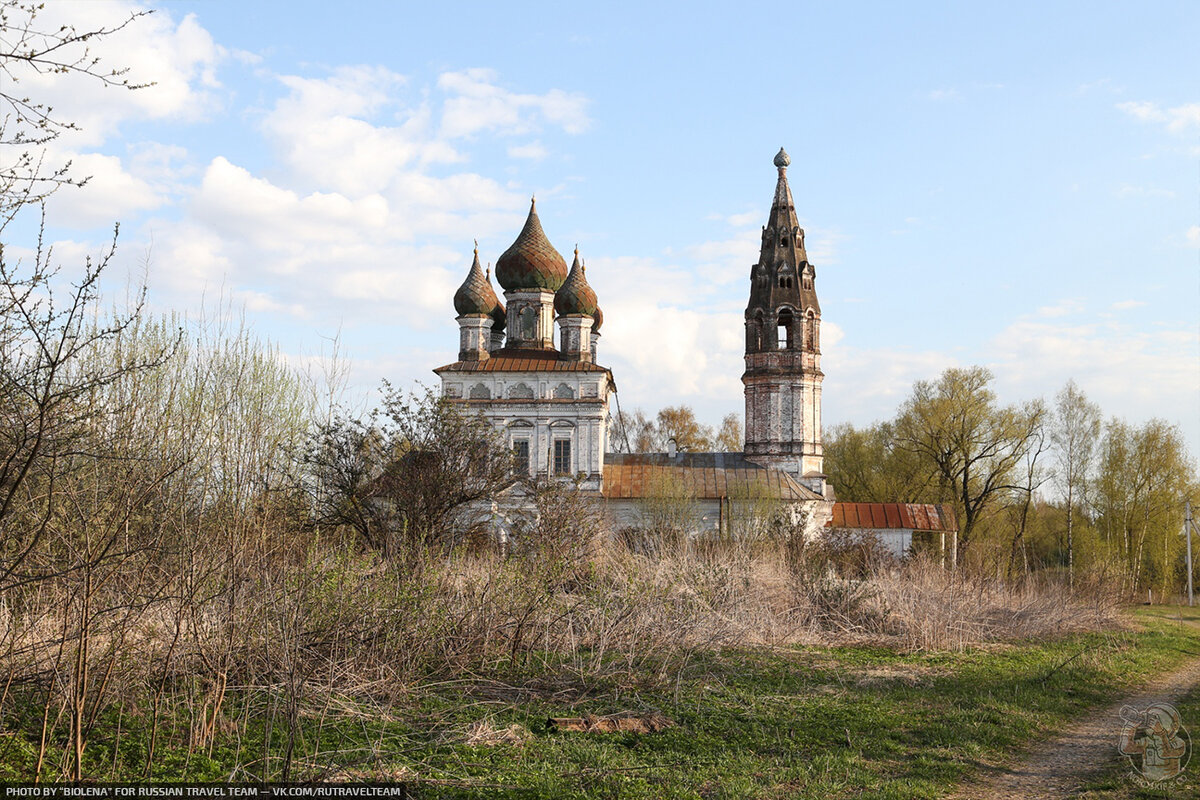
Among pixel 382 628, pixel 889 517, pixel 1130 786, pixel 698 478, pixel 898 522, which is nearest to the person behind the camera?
pixel 1130 786

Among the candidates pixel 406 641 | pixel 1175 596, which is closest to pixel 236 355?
pixel 406 641

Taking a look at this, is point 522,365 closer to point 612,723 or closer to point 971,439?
point 971,439

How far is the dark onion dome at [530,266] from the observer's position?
115ft

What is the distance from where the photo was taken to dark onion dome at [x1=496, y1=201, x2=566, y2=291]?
1383 inches

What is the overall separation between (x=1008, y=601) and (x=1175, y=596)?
21450 millimetres

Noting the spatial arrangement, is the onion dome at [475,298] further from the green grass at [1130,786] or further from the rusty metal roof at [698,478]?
the green grass at [1130,786]

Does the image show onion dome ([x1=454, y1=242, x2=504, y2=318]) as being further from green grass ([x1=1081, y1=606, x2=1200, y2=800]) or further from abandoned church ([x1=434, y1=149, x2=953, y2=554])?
green grass ([x1=1081, y1=606, x2=1200, y2=800])

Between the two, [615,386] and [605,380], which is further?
[615,386]

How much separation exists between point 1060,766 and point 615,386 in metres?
30.7

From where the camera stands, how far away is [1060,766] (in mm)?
7289

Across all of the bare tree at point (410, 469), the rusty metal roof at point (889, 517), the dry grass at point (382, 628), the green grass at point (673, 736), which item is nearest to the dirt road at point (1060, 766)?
the green grass at point (673, 736)

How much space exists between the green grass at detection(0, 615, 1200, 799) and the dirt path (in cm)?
18

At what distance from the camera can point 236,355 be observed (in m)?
11.8

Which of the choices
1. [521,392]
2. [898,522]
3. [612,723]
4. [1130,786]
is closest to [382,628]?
[612,723]
